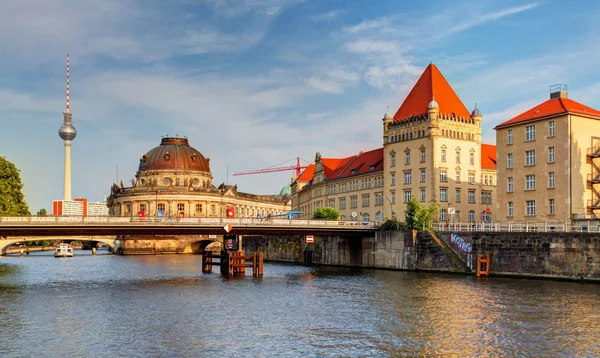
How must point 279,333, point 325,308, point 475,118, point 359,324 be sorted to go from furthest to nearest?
1. point 475,118
2. point 325,308
3. point 359,324
4. point 279,333

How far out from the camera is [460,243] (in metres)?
82.5

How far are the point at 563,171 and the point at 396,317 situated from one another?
137ft

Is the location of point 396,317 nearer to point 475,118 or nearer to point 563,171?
point 563,171

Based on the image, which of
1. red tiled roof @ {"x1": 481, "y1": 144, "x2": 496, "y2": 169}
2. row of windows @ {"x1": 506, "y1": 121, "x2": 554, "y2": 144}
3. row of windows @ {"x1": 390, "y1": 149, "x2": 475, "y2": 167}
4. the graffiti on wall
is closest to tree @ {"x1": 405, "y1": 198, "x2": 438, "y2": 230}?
the graffiti on wall

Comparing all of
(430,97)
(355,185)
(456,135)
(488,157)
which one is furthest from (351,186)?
(456,135)

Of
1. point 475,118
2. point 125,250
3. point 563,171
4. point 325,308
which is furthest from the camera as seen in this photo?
point 125,250

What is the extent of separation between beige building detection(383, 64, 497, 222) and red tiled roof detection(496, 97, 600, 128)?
942 inches

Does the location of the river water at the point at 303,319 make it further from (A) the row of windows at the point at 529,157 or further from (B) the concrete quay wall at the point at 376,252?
(A) the row of windows at the point at 529,157

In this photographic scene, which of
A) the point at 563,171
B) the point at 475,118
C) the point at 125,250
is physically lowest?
the point at 125,250

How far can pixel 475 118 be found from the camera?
387ft

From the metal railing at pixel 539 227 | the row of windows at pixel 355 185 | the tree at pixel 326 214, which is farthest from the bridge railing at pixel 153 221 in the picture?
the row of windows at pixel 355 185

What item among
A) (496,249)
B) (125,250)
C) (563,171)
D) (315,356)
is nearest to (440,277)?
(496,249)

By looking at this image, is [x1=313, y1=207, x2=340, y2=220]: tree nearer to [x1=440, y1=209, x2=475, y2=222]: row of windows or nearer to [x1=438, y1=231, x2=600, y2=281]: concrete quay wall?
[x1=440, y1=209, x2=475, y2=222]: row of windows

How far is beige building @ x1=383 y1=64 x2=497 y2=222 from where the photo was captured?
112m
